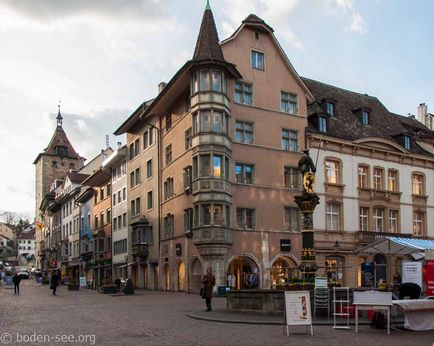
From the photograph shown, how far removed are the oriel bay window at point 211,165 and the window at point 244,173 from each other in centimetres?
186

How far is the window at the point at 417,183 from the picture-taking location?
172 ft

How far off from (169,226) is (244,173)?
858 cm

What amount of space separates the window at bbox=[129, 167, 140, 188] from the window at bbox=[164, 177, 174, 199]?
8.43 meters

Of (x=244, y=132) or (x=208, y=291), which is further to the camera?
(x=244, y=132)

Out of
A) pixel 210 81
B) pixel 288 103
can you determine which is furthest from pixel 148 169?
pixel 210 81

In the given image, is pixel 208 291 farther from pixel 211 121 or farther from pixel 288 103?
pixel 288 103

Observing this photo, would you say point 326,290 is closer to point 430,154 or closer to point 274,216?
point 274,216

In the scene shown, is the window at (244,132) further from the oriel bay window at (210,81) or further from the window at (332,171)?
the window at (332,171)

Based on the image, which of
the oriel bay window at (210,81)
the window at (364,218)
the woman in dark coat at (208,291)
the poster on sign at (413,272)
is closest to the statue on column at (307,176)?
the woman in dark coat at (208,291)

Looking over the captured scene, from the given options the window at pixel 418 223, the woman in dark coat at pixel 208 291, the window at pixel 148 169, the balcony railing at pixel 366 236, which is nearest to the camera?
the woman in dark coat at pixel 208 291

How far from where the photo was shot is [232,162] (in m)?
41.8

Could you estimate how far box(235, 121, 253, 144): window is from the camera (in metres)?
42.7

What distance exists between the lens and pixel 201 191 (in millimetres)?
39625

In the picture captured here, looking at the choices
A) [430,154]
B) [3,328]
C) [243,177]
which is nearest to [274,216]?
[243,177]
